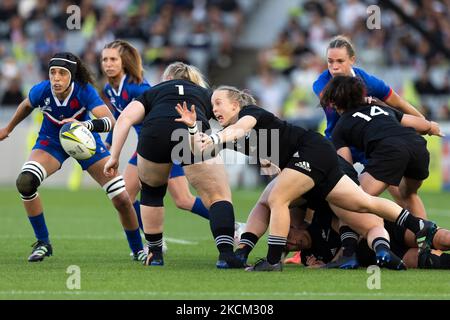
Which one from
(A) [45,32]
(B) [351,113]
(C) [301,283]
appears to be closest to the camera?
(C) [301,283]

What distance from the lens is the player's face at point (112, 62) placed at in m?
10.2

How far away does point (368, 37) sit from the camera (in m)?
22.6

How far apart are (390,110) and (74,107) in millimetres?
2869

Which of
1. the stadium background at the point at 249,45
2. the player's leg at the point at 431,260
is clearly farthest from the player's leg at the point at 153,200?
the stadium background at the point at 249,45

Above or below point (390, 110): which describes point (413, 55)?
above

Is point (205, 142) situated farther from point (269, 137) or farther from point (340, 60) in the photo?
point (340, 60)

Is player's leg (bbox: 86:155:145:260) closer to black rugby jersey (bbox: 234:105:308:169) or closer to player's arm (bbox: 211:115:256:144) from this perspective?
black rugby jersey (bbox: 234:105:308:169)

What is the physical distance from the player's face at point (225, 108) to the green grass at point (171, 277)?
1235 millimetres

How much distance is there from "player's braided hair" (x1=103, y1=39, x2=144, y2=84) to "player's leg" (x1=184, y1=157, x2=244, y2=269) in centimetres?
195

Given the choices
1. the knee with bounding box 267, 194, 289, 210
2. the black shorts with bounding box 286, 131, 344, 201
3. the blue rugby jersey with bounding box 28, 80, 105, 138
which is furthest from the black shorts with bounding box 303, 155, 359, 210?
the blue rugby jersey with bounding box 28, 80, 105, 138

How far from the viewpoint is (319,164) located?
848 cm

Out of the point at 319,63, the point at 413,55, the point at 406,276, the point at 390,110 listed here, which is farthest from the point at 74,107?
the point at 413,55
